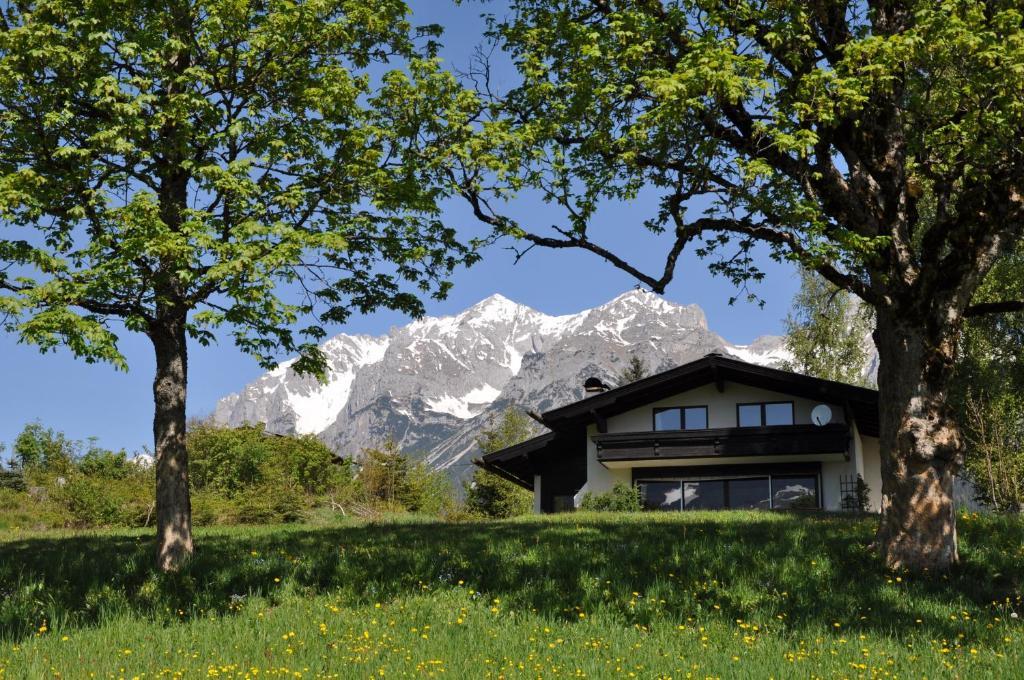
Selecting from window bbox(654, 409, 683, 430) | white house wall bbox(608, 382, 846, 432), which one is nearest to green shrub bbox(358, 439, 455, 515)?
white house wall bbox(608, 382, 846, 432)

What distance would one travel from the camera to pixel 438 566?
1306 cm

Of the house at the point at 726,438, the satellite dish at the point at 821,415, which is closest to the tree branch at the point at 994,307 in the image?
the house at the point at 726,438

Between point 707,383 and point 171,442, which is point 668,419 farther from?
point 171,442

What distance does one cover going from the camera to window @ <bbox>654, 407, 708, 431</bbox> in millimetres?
33625

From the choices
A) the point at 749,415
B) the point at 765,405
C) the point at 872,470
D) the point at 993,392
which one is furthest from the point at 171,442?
the point at 993,392

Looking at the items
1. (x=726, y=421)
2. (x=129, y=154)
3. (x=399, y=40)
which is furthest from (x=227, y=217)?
(x=726, y=421)

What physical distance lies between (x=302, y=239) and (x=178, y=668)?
6399mm

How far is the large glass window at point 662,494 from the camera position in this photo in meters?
→ 33.8

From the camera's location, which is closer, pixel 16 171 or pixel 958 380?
pixel 16 171

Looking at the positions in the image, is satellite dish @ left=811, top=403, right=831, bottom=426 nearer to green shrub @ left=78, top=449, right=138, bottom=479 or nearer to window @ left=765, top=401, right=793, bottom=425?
window @ left=765, top=401, right=793, bottom=425

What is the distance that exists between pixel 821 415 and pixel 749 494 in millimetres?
4401

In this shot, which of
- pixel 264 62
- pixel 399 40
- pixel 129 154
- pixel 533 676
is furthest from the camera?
pixel 399 40

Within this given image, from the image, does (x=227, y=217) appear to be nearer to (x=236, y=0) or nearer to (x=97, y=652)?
(x=236, y=0)

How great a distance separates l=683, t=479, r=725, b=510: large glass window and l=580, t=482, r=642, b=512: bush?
3.15 meters
